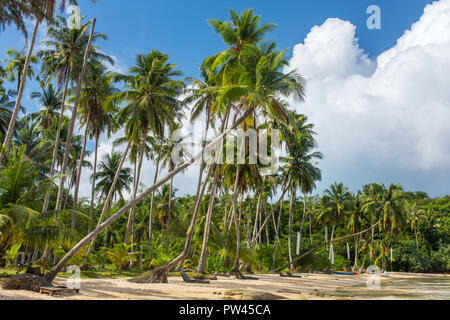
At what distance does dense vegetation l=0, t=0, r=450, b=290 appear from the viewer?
12.3 metres

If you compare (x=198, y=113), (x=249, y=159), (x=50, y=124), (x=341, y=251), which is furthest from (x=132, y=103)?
(x=341, y=251)

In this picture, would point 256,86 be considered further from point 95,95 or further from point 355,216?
point 355,216

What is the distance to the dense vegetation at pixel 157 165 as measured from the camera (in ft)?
40.3

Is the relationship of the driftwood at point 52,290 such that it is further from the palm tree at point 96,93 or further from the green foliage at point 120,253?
the palm tree at point 96,93

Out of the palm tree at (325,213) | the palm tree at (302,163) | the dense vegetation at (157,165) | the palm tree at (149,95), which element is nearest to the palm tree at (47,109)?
the dense vegetation at (157,165)

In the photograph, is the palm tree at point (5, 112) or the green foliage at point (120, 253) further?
the palm tree at point (5, 112)

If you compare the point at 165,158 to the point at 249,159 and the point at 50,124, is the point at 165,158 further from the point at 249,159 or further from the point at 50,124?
the point at 249,159

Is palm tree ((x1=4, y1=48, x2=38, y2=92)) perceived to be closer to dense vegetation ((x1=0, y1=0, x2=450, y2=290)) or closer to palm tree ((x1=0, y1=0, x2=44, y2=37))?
dense vegetation ((x1=0, y1=0, x2=450, y2=290))

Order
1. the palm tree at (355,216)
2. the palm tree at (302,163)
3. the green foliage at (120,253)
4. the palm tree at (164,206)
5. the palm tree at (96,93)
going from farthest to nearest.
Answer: the palm tree at (355,216) → the palm tree at (164,206) → the palm tree at (302,163) → the palm tree at (96,93) → the green foliage at (120,253)

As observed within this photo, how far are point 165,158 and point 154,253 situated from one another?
8967 millimetres

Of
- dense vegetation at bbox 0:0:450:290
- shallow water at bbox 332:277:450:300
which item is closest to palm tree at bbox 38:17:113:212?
dense vegetation at bbox 0:0:450:290

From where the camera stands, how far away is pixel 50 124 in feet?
101

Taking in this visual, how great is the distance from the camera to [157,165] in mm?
29078
